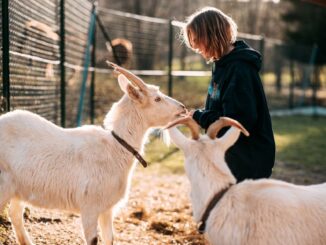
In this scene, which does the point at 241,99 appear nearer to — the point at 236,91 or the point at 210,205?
the point at 236,91

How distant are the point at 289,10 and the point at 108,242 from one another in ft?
86.4

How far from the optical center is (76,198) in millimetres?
4012

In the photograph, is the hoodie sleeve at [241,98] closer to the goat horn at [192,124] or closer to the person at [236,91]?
the person at [236,91]

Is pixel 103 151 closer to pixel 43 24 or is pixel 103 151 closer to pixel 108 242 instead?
pixel 108 242

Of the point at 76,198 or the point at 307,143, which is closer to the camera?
the point at 76,198

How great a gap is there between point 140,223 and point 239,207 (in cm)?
230

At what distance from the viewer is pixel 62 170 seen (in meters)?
4.05

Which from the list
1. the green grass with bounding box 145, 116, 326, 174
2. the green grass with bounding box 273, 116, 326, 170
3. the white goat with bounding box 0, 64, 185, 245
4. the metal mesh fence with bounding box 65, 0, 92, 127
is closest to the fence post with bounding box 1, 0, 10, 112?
the white goat with bounding box 0, 64, 185, 245

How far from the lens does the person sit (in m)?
3.73

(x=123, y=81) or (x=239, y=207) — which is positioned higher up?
(x=123, y=81)

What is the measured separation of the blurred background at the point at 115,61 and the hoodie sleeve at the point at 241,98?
2303mm

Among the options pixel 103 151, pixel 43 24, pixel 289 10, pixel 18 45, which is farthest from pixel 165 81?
pixel 289 10

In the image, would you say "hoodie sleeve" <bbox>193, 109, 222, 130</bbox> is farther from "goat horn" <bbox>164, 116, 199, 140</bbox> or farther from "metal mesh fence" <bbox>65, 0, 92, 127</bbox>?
"metal mesh fence" <bbox>65, 0, 92, 127</bbox>

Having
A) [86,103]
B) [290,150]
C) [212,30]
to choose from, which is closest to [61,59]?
[212,30]
